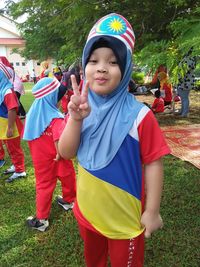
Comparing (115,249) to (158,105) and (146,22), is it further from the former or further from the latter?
(158,105)

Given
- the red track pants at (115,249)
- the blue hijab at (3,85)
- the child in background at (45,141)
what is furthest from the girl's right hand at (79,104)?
the blue hijab at (3,85)

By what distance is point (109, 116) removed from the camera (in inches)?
63.2

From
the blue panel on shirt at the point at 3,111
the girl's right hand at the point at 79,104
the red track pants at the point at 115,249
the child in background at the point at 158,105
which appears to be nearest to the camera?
the girl's right hand at the point at 79,104

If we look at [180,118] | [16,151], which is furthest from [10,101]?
[180,118]

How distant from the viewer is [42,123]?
10.2 ft

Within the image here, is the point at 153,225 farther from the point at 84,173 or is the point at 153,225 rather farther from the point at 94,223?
the point at 84,173

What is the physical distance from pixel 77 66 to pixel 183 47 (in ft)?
13.0

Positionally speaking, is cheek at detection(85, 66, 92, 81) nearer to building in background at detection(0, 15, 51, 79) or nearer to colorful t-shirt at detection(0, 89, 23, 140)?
colorful t-shirt at detection(0, 89, 23, 140)

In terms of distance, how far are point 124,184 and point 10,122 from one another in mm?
2873

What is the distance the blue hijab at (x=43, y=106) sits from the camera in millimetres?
3041

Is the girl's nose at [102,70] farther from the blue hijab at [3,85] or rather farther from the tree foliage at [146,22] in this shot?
the blue hijab at [3,85]

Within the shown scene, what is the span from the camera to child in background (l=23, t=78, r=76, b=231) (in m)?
3.05

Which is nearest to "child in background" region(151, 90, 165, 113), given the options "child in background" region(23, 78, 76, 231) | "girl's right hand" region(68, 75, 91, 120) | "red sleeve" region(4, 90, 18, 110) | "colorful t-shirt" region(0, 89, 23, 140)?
"colorful t-shirt" region(0, 89, 23, 140)

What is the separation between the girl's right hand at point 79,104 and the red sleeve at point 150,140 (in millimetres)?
295
